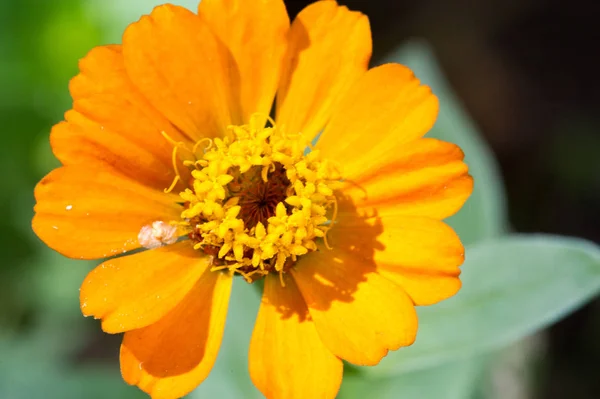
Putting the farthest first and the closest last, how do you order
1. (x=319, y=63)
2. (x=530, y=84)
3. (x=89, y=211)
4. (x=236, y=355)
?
(x=530, y=84) → (x=236, y=355) → (x=319, y=63) → (x=89, y=211)

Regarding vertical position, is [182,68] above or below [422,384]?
above

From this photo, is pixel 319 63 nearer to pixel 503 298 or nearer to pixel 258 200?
pixel 258 200

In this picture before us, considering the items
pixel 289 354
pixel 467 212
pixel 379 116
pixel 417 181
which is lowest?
pixel 467 212

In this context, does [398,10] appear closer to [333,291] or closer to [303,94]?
[303,94]

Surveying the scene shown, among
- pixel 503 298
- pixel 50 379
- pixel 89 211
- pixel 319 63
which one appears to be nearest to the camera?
pixel 89 211

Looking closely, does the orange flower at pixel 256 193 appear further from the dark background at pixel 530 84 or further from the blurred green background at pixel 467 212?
the dark background at pixel 530 84

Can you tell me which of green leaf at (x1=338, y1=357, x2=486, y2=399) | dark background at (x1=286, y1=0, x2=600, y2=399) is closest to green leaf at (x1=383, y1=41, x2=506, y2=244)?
green leaf at (x1=338, y1=357, x2=486, y2=399)

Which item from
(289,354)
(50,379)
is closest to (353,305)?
(289,354)

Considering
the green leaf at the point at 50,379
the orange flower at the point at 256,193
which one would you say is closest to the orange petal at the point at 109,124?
the orange flower at the point at 256,193

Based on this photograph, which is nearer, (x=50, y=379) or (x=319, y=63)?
(x=319, y=63)
